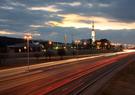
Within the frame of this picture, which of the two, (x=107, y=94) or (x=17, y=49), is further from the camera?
(x=17, y=49)

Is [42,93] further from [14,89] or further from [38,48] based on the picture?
[38,48]

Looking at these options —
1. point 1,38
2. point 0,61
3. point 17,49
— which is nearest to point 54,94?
point 0,61

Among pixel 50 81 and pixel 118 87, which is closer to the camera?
pixel 118 87

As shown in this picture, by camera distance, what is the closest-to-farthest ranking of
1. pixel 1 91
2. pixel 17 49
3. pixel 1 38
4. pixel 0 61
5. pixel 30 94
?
pixel 30 94 → pixel 1 91 → pixel 0 61 → pixel 17 49 → pixel 1 38

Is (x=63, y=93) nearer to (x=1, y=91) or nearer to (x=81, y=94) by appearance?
(x=81, y=94)

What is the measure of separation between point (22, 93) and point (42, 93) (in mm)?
1135

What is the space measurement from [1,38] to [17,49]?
18083 mm

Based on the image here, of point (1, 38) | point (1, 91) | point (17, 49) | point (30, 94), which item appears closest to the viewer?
point (30, 94)

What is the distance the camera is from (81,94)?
857 inches

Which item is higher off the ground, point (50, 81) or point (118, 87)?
point (50, 81)

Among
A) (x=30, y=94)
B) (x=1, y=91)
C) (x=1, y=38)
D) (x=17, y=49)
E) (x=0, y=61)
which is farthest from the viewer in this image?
(x=1, y=38)

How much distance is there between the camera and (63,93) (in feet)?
70.6

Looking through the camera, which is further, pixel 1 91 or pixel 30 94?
pixel 1 91

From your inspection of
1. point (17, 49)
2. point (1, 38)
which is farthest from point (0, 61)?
point (1, 38)
